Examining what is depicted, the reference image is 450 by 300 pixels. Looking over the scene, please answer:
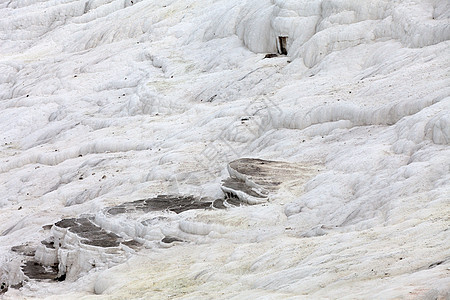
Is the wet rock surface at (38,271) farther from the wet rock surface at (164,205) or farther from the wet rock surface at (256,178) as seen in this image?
the wet rock surface at (256,178)

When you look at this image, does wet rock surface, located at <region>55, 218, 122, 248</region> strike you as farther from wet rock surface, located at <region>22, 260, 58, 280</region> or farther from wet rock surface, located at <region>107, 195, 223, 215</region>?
wet rock surface, located at <region>22, 260, 58, 280</region>

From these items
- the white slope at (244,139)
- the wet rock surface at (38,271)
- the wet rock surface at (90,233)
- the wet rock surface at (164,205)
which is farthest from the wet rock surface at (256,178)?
the wet rock surface at (38,271)

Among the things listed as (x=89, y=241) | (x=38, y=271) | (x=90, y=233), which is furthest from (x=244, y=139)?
(x=38, y=271)

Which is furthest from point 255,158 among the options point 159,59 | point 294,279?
point 159,59

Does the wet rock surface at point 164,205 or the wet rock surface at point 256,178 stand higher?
the wet rock surface at point 256,178

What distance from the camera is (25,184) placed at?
89.9ft

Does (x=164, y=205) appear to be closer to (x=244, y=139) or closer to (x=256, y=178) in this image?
(x=256, y=178)

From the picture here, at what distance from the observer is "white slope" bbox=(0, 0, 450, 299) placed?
13.0m

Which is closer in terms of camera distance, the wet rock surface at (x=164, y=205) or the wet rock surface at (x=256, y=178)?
the wet rock surface at (x=256, y=178)

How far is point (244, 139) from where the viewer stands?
79.7 feet

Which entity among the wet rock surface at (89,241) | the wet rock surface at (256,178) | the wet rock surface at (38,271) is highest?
the wet rock surface at (256,178)

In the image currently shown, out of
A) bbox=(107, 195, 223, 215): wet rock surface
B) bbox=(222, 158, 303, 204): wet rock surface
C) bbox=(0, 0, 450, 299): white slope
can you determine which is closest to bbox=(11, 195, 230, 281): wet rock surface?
bbox=(107, 195, 223, 215): wet rock surface

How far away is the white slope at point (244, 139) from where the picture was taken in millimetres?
13047

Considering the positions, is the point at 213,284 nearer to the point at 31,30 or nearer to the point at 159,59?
the point at 159,59
